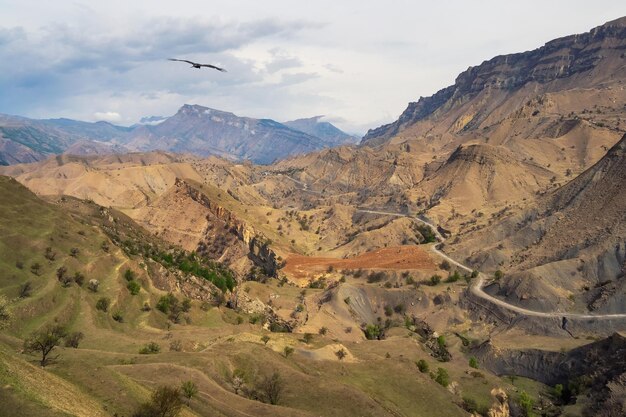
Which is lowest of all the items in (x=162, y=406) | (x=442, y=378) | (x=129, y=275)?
(x=442, y=378)

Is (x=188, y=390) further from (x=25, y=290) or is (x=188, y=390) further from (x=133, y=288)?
(x=133, y=288)

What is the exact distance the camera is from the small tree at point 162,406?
30.4m

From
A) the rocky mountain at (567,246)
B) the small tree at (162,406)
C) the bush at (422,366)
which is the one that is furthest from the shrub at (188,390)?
the rocky mountain at (567,246)

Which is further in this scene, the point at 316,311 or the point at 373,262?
the point at 373,262

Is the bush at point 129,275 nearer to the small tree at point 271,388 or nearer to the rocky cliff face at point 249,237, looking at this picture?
the small tree at point 271,388

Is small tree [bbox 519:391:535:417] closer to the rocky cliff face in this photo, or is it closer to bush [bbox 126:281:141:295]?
bush [bbox 126:281:141:295]

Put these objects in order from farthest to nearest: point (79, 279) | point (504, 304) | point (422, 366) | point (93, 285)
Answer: point (504, 304), point (93, 285), point (79, 279), point (422, 366)

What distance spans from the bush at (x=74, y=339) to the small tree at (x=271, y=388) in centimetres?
1928

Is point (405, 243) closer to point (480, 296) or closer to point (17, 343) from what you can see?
point (480, 296)

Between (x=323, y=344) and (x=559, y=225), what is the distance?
221ft

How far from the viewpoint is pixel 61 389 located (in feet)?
98.2

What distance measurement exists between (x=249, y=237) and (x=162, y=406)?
100887 mm

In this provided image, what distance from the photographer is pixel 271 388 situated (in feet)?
150

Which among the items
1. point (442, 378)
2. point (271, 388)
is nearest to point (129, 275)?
point (271, 388)
